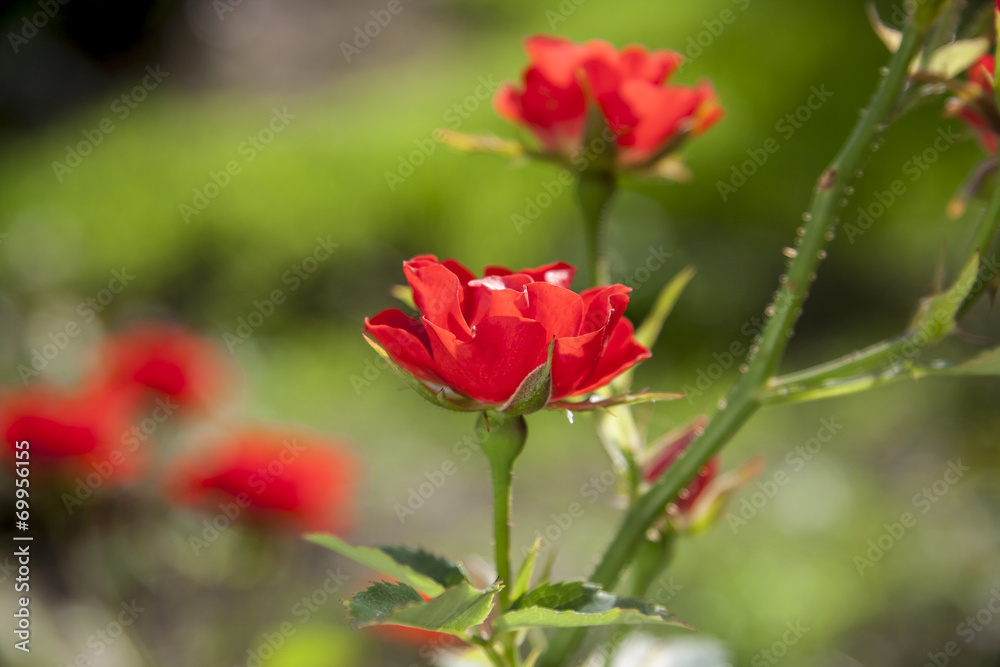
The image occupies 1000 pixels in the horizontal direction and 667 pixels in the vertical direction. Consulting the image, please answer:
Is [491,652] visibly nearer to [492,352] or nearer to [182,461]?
[492,352]

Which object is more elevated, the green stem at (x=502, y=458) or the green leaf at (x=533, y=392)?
the green leaf at (x=533, y=392)

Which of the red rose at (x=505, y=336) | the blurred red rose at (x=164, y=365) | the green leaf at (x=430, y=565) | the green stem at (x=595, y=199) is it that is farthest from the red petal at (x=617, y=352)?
the blurred red rose at (x=164, y=365)

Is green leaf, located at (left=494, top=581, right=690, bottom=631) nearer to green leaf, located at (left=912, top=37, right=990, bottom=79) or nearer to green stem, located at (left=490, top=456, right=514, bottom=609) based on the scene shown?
green stem, located at (left=490, top=456, right=514, bottom=609)

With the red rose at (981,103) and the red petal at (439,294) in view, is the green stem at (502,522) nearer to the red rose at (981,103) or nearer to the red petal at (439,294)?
the red petal at (439,294)

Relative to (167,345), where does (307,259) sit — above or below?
below

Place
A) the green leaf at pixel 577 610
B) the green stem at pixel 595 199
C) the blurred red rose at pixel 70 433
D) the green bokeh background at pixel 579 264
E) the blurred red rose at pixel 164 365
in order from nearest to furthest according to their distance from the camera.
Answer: the green leaf at pixel 577 610, the green stem at pixel 595 199, the blurred red rose at pixel 70 433, the blurred red rose at pixel 164 365, the green bokeh background at pixel 579 264

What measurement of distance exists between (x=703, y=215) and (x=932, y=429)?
1.18 m

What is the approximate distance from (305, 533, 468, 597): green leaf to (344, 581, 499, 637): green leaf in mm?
29

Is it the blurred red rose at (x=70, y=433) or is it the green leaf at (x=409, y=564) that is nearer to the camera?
the green leaf at (x=409, y=564)

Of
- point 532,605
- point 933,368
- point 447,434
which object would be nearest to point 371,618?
point 532,605

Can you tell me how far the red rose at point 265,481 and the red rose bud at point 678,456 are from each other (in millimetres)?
601

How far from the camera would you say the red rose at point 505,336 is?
354 mm

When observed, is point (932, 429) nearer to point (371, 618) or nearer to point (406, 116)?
point (371, 618)

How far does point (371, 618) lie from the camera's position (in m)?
0.33
